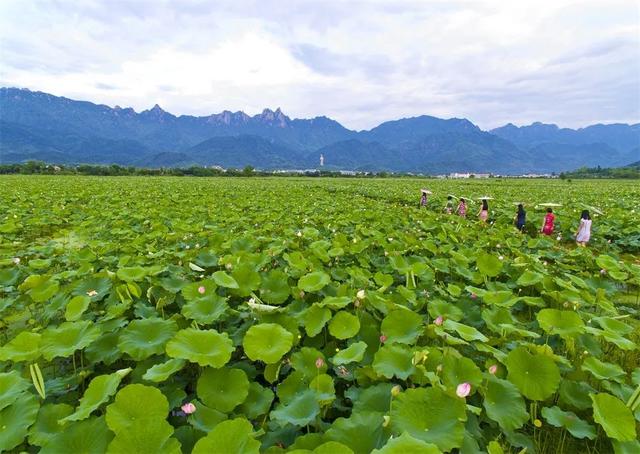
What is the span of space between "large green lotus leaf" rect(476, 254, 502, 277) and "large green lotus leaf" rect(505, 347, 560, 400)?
6.59 feet

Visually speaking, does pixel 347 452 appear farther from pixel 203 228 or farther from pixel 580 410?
pixel 203 228

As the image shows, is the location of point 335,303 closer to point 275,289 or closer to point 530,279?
point 275,289

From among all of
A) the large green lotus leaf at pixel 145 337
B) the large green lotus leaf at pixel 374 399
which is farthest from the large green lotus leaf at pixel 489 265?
the large green lotus leaf at pixel 145 337

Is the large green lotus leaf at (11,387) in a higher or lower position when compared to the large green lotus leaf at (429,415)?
lower

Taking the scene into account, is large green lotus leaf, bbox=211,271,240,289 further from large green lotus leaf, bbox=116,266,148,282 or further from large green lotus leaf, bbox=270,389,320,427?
large green lotus leaf, bbox=270,389,320,427

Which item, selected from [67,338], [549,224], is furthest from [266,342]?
[549,224]

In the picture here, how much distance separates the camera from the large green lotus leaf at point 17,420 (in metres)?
1.57

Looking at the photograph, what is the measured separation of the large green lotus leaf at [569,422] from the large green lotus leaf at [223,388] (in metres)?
1.54

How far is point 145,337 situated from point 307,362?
3.17 ft

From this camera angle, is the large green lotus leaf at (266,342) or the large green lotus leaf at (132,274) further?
the large green lotus leaf at (132,274)

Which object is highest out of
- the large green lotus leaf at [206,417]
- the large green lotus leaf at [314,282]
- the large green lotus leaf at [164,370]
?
the large green lotus leaf at [314,282]

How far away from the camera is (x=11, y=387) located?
5.88ft

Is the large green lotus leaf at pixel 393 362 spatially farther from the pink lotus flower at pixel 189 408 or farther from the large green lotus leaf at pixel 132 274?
the large green lotus leaf at pixel 132 274

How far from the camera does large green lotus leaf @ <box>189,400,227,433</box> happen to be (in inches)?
64.5
